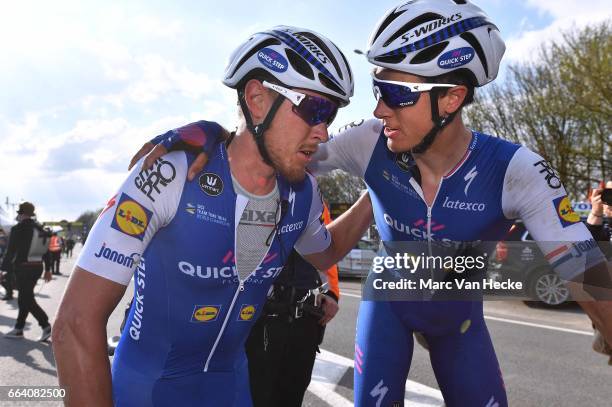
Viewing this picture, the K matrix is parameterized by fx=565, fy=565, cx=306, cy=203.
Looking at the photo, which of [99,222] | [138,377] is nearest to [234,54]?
[99,222]

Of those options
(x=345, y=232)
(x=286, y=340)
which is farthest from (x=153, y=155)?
(x=286, y=340)

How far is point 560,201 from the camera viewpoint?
2.63m

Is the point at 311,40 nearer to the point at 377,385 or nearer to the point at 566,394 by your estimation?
the point at 377,385

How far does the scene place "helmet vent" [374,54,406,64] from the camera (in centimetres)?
298

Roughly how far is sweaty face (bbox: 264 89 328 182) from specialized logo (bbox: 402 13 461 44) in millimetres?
739

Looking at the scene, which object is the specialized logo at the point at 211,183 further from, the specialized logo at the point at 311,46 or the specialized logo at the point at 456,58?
the specialized logo at the point at 456,58

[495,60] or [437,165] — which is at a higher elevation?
[495,60]

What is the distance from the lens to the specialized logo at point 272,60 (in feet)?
8.43

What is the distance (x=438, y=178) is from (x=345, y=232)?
694 mm

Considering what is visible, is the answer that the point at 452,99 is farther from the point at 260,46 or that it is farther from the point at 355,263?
the point at 355,263

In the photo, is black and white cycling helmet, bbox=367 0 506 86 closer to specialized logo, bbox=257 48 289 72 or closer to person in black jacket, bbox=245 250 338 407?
specialized logo, bbox=257 48 289 72

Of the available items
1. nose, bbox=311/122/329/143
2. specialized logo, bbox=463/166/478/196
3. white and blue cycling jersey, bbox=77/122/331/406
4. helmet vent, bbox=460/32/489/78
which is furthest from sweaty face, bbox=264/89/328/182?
helmet vent, bbox=460/32/489/78

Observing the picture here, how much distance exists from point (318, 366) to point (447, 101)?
4770mm

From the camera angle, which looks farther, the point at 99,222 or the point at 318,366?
the point at 318,366
